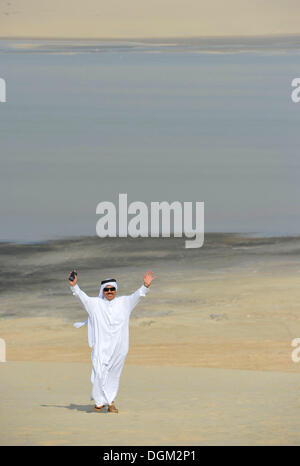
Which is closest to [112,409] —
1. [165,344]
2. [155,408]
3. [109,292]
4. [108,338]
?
[108,338]

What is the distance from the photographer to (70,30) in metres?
41.8

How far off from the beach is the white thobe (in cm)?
36

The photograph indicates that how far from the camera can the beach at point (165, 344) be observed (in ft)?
40.0

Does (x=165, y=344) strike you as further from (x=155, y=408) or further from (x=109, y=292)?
(x=109, y=292)

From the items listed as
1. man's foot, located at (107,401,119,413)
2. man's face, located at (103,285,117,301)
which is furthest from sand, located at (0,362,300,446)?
man's face, located at (103,285,117,301)

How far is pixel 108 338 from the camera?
42.1 ft

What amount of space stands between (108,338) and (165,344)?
389 inches

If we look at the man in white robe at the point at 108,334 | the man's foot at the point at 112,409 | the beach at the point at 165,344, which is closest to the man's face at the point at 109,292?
the man in white robe at the point at 108,334

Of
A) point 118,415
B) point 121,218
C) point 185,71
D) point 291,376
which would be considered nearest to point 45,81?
point 185,71

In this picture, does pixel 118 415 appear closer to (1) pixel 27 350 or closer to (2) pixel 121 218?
(1) pixel 27 350

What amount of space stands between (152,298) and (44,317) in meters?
2.72

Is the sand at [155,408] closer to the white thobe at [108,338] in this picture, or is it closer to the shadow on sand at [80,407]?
the shadow on sand at [80,407]

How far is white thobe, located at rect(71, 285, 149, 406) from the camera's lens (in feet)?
41.8

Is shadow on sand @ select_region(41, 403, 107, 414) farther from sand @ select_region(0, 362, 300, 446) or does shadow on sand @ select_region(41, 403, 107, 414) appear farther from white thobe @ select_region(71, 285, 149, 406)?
white thobe @ select_region(71, 285, 149, 406)
